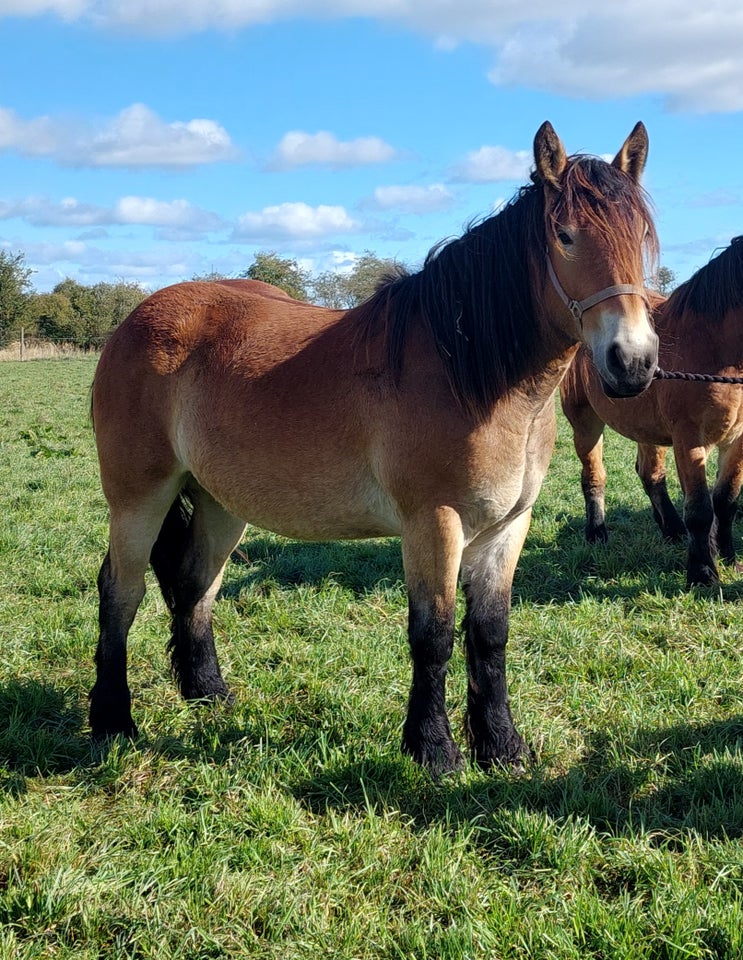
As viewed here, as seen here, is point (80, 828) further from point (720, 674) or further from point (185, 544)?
point (720, 674)

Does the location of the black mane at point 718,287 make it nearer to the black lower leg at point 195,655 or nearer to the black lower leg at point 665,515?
the black lower leg at point 665,515

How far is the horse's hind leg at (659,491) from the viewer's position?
7352mm

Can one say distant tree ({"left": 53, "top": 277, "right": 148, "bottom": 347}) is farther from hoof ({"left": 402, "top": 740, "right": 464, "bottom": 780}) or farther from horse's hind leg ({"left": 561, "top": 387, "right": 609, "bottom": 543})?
hoof ({"left": 402, "top": 740, "right": 464, "bottom": 780})

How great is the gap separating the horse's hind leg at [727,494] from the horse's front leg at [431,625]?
4012 millimetres

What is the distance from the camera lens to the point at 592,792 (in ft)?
11.0

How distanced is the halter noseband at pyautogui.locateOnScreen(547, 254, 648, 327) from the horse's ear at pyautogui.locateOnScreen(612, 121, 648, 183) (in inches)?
21.1

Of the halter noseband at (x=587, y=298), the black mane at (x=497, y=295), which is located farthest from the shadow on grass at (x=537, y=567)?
the halter noseband at (x=587, y=298)

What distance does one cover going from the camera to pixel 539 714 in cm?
412

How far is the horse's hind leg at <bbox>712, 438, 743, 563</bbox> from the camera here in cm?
664

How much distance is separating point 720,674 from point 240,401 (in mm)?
3003

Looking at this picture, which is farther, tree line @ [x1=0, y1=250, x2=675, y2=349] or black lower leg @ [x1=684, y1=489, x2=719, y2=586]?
tree line @ [x1=0, y1=250, x2=675, y2=349]

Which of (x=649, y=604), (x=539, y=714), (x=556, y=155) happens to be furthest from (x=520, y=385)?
(x=649, y=604)

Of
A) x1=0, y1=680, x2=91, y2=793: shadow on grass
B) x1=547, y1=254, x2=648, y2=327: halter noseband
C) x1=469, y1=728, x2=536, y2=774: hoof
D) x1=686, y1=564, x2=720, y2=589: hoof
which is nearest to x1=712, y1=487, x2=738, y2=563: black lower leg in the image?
x1=686, y1=564, x2=720, y2=589: hoof

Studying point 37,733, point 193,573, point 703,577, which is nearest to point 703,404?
point 703,577
